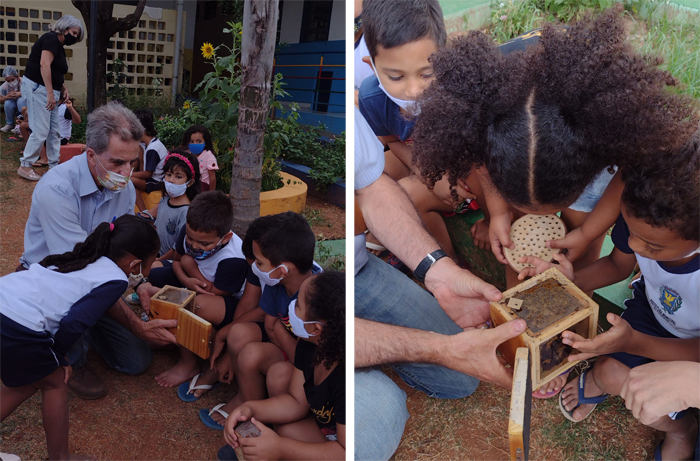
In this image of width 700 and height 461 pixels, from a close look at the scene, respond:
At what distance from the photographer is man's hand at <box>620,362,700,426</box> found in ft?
4.57

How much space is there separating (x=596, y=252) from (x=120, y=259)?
1.77 metres

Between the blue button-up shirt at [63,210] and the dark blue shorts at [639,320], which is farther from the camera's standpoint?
the blue button-up shirt at [63,210]

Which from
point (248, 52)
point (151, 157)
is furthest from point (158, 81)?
point (248, 52)

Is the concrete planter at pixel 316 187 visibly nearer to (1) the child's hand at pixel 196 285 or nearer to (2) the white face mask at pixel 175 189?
(2) the white face mask at pixel 175 189

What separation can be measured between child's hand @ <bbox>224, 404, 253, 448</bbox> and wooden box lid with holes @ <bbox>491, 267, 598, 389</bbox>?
0.89 meters

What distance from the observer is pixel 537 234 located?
1.73 m

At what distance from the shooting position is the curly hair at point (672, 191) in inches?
49.8

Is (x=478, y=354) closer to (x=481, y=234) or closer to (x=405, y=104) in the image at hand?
(x=481, y=234)

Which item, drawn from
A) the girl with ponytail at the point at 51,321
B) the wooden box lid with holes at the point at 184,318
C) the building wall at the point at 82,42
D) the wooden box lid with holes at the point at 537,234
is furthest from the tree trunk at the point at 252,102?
the building wall at the point at 82,42

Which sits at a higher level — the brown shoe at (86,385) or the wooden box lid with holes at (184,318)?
the wooden box lid with holes at (184,318)

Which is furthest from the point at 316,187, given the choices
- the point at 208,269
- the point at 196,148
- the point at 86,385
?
the point at 86,385

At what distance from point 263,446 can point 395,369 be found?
1.72ft

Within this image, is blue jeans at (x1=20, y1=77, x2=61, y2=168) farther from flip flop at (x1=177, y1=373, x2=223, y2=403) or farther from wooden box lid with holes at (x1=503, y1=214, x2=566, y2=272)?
wooden box lid with holes at (x1=503, y1=214, x2=566, y2=272)

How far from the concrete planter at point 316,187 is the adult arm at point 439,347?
3.23 meters
